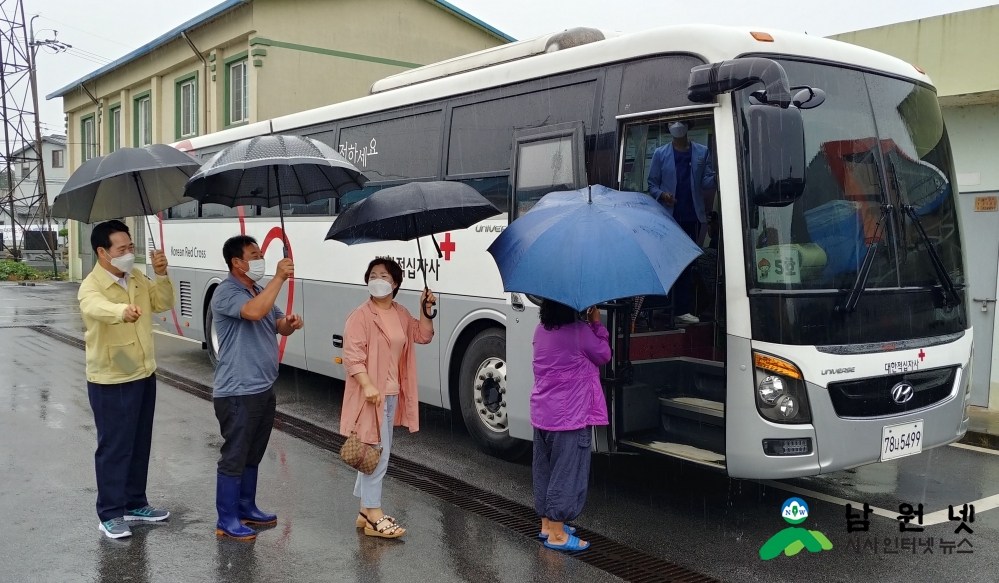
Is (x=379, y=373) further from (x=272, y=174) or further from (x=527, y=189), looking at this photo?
(x=527, y=189)

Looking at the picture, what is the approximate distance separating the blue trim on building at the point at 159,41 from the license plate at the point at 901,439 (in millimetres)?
19818

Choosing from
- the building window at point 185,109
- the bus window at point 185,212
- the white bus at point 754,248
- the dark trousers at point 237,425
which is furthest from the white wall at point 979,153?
the building window at point 185,109

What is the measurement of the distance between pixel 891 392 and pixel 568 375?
82.2 inches

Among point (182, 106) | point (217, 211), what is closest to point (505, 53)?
point (217, 211)

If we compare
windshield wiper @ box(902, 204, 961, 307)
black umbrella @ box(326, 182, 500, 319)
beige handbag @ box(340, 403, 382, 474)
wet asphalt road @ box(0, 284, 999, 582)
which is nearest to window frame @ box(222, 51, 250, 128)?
wet asphalt road @ box(0, 284, 999, 582)

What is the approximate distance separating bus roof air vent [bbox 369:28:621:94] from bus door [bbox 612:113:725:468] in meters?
1.51

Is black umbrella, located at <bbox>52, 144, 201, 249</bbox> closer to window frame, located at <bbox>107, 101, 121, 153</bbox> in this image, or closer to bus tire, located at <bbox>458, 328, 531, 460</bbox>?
bus tire, located at <bbox>458, 328, 531, 460</bbox>

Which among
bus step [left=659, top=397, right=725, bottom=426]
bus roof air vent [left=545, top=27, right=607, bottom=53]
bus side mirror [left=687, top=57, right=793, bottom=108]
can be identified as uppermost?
bus roof air vent [left=545, top=27, right=607, bottom=53]

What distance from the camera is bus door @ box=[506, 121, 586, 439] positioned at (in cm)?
657

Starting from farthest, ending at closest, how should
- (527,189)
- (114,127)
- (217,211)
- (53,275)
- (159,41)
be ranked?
(53,275) < (114,127) < (159,41) < (217,211) < (527,189)

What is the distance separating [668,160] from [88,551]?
4.45 meters

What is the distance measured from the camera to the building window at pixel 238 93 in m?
22.9

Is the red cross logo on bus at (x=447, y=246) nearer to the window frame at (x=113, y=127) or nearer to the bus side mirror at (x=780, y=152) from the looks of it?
the bus side mirror at (x=780, y=152)

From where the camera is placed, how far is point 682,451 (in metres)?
5.71
